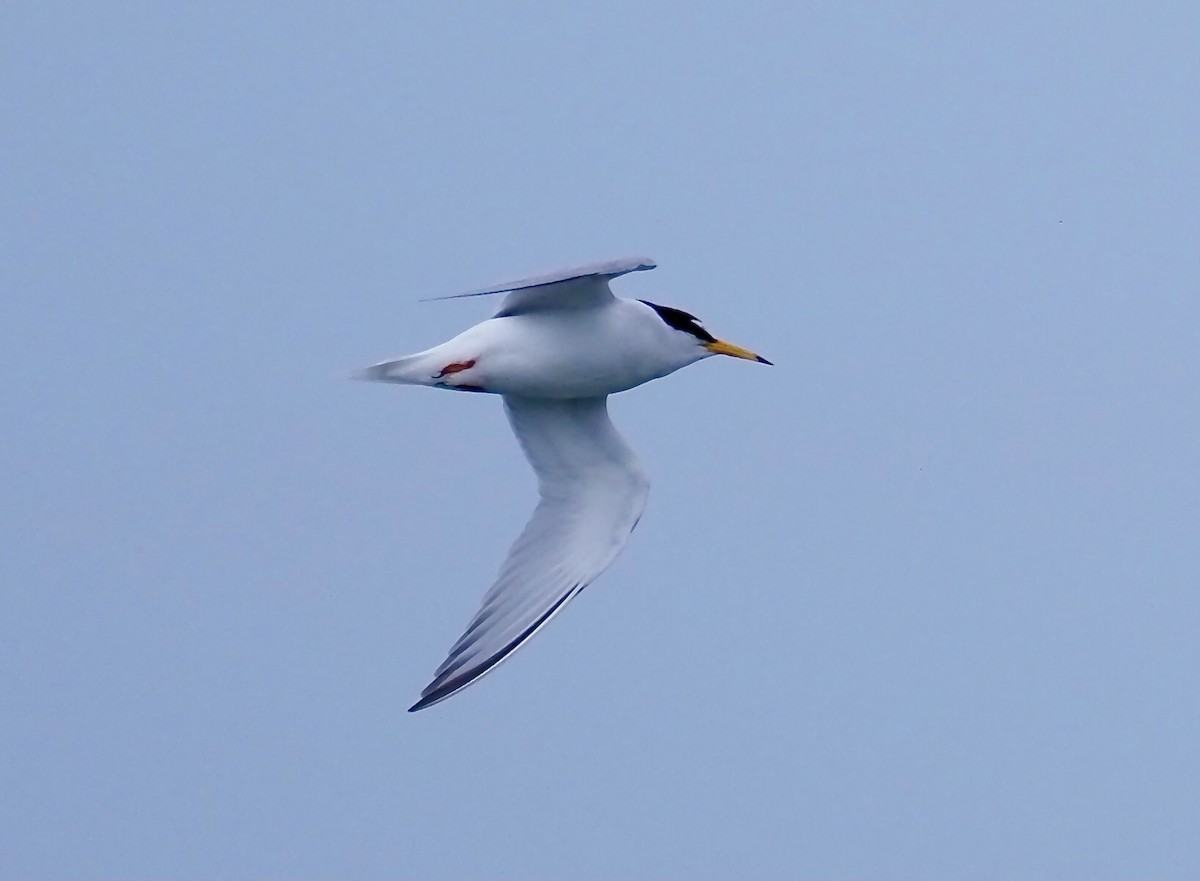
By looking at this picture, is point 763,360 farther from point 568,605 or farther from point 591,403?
point 568,605

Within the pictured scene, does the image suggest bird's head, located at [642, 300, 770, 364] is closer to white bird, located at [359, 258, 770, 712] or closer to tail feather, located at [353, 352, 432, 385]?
white bird, located at [359, 258, 770, 712]

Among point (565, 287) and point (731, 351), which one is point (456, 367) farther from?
point (731, 351)

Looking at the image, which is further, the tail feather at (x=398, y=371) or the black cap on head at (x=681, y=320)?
the black cap on head at (x=681, y=320)

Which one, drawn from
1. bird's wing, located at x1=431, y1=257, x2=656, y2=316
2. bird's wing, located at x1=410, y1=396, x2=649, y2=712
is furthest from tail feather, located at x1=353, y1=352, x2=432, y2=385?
bird's wing, located at x1=410, y1=396, x2=649, y2=712

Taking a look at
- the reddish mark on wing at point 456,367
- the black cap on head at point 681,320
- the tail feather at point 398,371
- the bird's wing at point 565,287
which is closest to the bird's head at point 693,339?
the black cap on head at point 681,320

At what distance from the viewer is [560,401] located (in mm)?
11078

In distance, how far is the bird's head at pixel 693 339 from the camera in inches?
419

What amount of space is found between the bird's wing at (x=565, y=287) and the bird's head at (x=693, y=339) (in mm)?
527

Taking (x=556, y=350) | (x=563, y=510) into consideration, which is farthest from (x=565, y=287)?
(x=563, y=510)

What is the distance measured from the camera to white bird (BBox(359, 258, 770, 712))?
33.3ft

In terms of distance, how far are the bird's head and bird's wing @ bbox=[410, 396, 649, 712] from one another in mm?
723

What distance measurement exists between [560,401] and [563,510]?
66 cm

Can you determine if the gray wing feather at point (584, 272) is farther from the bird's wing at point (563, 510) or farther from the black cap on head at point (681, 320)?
the bird's wing at point (563, 510)

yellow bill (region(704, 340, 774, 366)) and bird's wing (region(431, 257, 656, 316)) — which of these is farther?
yellow bill (region(704, 340, 774, 366))
